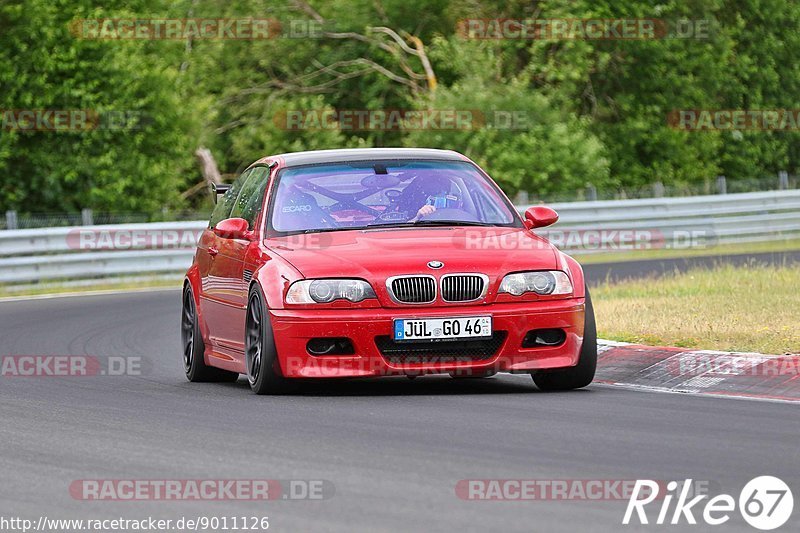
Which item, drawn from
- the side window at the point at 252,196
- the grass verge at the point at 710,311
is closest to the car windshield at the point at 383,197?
the side window at the point at 252,196

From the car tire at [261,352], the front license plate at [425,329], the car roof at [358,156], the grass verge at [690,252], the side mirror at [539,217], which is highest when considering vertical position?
the car roof at [358,156]

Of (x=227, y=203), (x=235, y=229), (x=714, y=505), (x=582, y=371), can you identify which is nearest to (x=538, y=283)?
(x=582, y=371)

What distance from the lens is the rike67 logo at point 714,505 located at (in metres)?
6.04

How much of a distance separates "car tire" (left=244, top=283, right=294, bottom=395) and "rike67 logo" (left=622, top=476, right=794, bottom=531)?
12.3 ft

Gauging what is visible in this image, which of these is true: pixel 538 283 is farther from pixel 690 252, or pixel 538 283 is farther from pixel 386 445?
pixel 690 252

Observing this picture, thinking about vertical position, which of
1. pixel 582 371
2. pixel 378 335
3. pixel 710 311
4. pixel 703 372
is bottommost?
pixel 710 311

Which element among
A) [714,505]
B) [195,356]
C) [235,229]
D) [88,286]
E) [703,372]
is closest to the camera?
[714,505]

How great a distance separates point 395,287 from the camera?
9.97 metres

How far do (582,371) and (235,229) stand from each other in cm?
246

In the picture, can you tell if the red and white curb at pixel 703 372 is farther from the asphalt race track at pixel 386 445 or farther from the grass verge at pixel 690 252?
the grass verge at pixel 690 252

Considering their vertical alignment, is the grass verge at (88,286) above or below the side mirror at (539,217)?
below

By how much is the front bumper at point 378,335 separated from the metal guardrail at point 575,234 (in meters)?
15.4

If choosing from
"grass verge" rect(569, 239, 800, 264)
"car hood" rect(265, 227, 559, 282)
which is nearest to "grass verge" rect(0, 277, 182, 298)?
"grass verge" rect(569, 239, 800, 264)

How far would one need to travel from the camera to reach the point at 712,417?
8930mm
